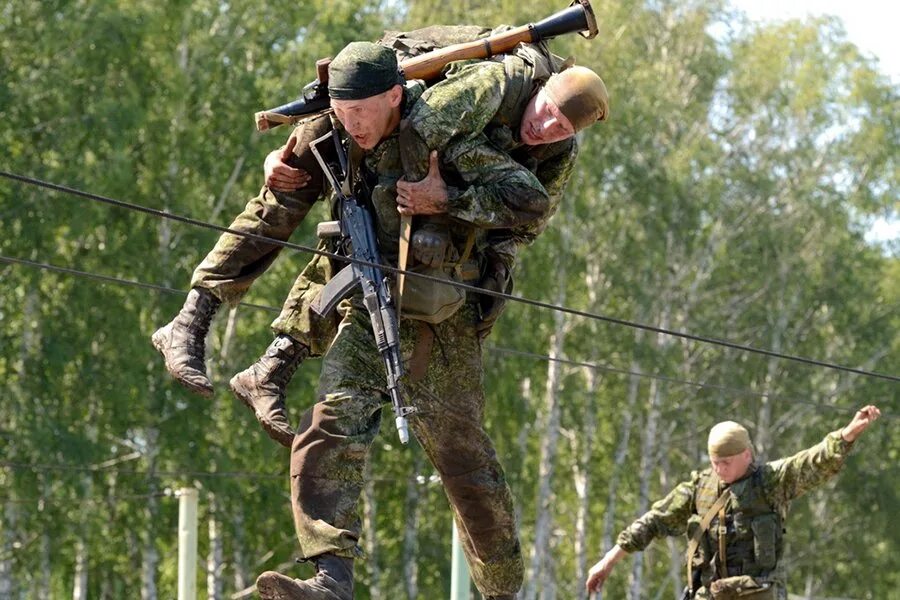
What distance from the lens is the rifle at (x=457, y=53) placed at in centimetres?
711

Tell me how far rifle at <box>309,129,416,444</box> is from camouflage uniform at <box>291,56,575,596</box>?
8cm

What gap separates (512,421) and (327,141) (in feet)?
71.0

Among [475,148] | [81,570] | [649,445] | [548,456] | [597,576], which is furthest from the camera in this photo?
[649,445]

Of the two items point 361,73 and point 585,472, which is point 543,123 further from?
point 585,472

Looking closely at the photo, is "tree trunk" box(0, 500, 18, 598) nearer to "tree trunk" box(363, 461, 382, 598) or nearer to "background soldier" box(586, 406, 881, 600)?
"tree trunk" box(363, 461, 382, 598)

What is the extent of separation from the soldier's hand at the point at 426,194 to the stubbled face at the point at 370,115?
0.62 ft

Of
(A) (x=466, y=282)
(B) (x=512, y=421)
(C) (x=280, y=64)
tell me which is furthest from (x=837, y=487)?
(A) (x=466, y=282)

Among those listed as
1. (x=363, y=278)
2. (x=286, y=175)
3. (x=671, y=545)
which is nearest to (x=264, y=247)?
(x=286, y=175)

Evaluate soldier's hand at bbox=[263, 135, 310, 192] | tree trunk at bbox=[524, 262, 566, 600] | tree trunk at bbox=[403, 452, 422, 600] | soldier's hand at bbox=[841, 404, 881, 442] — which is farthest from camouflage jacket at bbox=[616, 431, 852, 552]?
tree trunk at bbox=[524, 262, 566, 600]

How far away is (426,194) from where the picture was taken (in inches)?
265

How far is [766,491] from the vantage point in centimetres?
1065

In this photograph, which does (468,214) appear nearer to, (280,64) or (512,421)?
(280,64)

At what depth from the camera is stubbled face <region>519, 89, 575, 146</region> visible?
681 cm

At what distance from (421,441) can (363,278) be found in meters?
0.78
